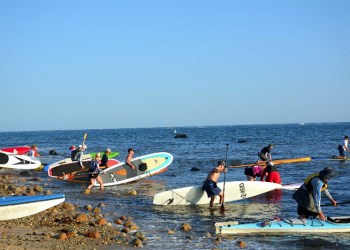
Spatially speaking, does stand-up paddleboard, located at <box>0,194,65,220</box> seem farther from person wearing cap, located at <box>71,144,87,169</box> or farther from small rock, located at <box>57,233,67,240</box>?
person wearing cap, located at <box>71,144,87,169</box>

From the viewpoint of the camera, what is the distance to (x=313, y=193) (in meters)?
11.5

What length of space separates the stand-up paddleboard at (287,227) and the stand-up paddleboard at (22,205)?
4335 mm

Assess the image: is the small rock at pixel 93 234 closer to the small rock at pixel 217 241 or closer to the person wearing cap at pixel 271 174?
the small rock at pixel 217 241

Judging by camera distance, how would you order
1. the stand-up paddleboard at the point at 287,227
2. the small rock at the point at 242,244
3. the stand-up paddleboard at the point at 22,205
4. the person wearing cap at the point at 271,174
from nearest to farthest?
the small rock at the point at 242,244
the stand-up paddleboard at the point at 287,227
the stand-up paddleboard at the point at 22,205
the person wearing cap at the point at 271,174

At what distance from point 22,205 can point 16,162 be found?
17144 millimetres

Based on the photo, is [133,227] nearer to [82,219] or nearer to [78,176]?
[82,219]

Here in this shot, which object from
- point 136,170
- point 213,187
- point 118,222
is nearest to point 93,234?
point 118,222

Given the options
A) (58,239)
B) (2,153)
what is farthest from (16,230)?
(2,153)

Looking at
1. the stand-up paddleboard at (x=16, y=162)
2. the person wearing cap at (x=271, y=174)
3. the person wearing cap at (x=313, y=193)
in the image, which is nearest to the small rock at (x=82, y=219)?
the person wearing cap at (x=313, y=193)

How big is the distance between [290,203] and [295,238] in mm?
5440

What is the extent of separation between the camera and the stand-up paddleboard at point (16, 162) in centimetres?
2842


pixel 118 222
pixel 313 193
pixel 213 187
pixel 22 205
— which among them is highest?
pixel 313 193

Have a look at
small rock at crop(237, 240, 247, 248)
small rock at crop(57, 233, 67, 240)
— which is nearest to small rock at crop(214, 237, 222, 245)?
small rock at crop(237, 240, 247, 248)

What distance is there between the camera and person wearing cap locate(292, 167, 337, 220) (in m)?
11.2
